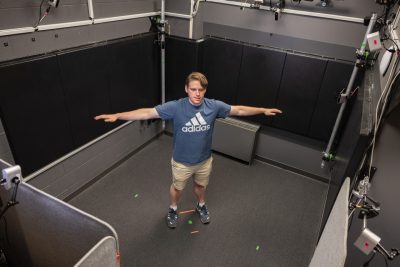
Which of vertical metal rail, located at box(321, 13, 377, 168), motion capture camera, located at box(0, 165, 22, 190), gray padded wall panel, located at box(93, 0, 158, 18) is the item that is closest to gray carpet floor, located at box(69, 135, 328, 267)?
vertical metal rail, located at box(321, 13, 377, 168)

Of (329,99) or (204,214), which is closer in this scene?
(204,214)

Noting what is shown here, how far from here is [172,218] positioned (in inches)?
102

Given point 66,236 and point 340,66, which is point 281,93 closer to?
point 340,66

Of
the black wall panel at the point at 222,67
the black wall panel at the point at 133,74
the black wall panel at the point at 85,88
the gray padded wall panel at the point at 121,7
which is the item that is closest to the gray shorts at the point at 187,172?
the black wall panel at the point at 85,88

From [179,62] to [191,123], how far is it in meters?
1.53

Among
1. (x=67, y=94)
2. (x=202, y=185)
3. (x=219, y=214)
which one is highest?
(x=67, y=94)

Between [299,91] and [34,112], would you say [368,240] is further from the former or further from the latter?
[34,112]

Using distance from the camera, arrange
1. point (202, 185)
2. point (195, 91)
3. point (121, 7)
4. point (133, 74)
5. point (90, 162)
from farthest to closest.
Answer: point (133, 74) → point (90, 162) → point (121, 7) → point (202, 185) → point (195, 91)

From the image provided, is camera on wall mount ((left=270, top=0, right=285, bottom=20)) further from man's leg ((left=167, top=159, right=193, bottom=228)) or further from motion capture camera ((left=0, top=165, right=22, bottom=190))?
motion capture camera ((left=0, top=165, right=22, bottom=190))

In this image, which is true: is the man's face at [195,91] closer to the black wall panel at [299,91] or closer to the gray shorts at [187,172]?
the gray shorts at [187,172]

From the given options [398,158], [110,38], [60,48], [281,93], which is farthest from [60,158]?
[398,158]

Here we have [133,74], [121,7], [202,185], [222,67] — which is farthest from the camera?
[222,67]

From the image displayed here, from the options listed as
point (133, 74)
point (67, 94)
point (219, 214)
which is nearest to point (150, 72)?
point (133, 74)

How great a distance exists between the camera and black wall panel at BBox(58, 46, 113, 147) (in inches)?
92.7
